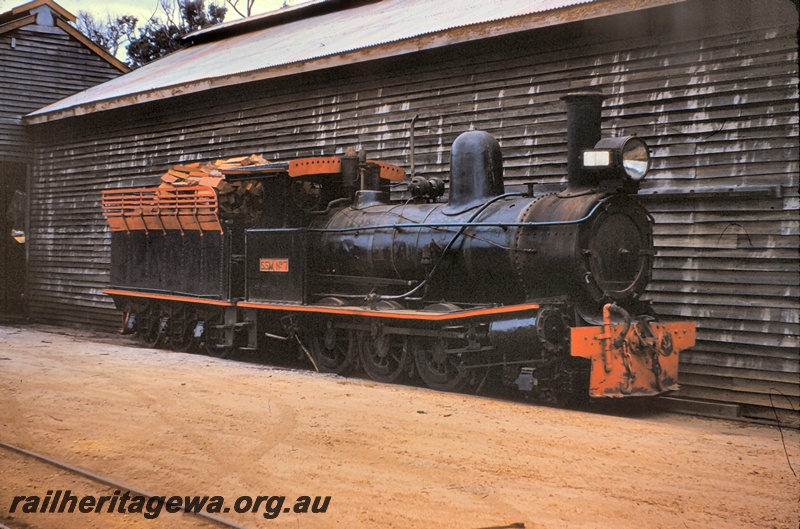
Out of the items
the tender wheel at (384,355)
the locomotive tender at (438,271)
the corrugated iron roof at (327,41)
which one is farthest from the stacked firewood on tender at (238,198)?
the tender wheel at (384,355)

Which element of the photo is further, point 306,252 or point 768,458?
point 306,252

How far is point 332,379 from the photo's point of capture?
10000mm

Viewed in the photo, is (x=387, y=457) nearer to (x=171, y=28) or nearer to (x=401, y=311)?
(x=401, y=311)

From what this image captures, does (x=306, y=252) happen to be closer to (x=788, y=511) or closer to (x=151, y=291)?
(x=151, y=291)

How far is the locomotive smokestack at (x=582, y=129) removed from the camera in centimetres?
827

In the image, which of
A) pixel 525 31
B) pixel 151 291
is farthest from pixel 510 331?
pixel 151 291

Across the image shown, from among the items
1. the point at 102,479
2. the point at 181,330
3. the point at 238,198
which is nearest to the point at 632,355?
the point at 102,479

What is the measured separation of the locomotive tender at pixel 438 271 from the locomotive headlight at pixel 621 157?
1cm

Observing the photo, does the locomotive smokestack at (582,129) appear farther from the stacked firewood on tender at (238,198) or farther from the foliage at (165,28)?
the foliage at (165,28)

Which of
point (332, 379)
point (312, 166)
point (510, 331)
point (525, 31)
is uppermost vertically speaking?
point (525, 31)

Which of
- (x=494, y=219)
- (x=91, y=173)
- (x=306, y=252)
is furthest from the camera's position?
(x=91, y=173)

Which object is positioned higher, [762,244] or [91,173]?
Answer: [91,173]

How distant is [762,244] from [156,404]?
5908 millimetres

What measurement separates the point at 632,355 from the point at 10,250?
61.2ft
